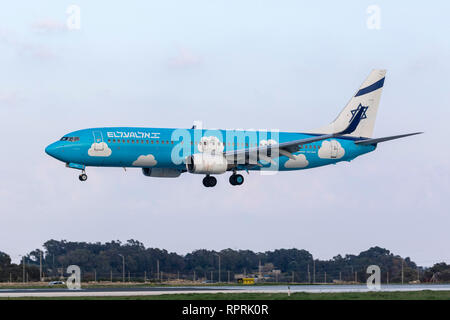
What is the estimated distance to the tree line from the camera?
108938 millimetres

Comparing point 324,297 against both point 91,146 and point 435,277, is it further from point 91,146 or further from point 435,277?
point 435,277

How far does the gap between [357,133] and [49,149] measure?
103 ft

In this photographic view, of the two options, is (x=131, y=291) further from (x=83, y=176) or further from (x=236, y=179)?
(x=236, y=179)

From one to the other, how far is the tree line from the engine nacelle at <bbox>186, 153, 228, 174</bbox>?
24391 millimetres

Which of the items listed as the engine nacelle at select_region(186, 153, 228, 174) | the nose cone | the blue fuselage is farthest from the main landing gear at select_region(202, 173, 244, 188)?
the nose cone

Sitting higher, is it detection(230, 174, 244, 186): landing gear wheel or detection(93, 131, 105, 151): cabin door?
detection(93, 131, 105, 151): cabin door

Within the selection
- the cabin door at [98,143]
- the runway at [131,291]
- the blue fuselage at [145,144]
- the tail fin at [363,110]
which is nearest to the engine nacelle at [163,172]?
the blue fuselage at [145,144]

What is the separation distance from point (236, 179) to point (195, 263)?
64.6m

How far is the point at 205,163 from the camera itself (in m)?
75.0

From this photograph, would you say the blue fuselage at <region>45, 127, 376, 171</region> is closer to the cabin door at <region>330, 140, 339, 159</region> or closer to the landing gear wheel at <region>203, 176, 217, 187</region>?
the landing gear wheel at <region>203, 176, 217, 187</region>

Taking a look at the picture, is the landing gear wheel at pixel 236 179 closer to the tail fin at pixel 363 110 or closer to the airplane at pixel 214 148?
the airplane at pixel 214 148

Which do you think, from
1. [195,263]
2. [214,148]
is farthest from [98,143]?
[195,263]

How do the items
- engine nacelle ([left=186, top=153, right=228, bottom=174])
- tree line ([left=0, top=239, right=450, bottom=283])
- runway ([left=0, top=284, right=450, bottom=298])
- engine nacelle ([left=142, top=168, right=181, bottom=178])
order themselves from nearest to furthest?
runway ([left=0, top=284, right=450, bottom=298]) < engine nacelle ([left=186, top=153, right=228, bottom=174]) < engine nacelle ([left=142, top=168, right=181, bottom=178]) < tree line ([left=0, top=239, right=450, bottom=283])

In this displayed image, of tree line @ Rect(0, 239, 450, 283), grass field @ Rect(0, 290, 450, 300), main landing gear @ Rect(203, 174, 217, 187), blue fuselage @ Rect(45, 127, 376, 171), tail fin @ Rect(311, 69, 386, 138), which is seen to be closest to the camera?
grass field @ Rect(0, 290, 450, 300)
